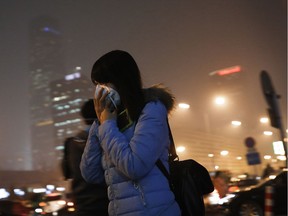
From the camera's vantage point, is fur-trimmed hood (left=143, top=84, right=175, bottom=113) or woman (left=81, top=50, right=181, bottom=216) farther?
fur-trimmed hood (left=143, top=84, right=175, bottom=113)

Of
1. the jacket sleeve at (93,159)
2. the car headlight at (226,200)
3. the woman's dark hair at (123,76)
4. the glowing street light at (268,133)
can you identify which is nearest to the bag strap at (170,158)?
the woman's dark hair at (123,76)

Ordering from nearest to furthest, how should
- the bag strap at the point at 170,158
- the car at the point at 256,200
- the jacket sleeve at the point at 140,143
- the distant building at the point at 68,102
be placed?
the jacket sleeve at the point at 140,143 < the bag strap at the point at 170,158 < the car at the point at 256,200 < the distant building at the point at 68,102

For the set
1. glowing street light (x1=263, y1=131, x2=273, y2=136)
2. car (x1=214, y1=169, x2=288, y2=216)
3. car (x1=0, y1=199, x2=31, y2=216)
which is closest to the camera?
car (x1=0, y1=199, x2=31, y2=216)

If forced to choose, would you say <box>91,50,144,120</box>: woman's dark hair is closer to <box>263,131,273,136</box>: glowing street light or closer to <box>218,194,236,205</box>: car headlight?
<box>218,194,236,205</box>: car headlight

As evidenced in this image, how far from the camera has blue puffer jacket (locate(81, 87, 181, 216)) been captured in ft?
6.34

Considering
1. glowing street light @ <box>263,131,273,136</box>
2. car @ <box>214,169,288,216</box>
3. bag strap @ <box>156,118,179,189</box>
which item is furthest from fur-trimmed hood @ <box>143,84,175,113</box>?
glowing street light @ <box>263,131,273,136</box>

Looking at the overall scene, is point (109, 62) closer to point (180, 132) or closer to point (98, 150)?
point (98, 150)

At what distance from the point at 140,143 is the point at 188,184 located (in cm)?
39

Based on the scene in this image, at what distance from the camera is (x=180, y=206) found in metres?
2.11

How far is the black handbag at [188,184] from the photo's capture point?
209cm

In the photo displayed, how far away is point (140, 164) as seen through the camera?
1915 mm

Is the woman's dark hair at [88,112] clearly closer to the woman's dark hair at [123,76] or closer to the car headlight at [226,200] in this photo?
the woman's dark hair at [123,76]

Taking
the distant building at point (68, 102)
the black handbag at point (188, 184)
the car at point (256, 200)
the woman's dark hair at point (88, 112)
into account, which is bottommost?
the car at point (256, 200)

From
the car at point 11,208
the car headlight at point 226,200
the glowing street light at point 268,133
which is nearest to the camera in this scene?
the car at point 11,208
